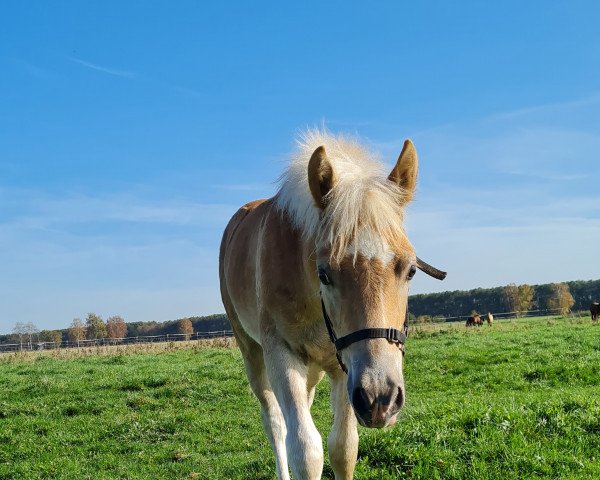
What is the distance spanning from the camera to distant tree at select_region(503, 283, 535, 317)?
7321 cm

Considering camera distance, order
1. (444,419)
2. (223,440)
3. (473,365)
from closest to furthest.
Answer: (444,419), (223,440), (473,365)

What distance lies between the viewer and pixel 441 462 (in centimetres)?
564

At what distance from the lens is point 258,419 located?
10.6 meters

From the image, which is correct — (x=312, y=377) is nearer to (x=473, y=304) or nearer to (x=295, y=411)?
(x=295, y=411)

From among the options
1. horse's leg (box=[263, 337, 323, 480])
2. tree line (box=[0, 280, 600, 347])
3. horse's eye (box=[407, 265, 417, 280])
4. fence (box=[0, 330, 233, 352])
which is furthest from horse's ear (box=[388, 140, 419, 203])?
tree line (box=[0, 280, 600, 347])

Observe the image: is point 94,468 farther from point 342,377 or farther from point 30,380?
point 30,380

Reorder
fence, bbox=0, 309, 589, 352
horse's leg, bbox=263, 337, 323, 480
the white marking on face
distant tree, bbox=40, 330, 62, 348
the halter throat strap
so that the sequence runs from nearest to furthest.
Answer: the halter throat strap → the white marking on face → horse's leg, bbox=263, 337, 323, 480 → fence, bbox=0, 309, 589, 352 → distant tree, bbox=40, 330, 62, 348

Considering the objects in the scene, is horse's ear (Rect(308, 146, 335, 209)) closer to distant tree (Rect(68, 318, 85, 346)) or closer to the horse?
the horse

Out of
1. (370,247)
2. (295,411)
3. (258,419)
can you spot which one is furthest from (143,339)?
(370,247)

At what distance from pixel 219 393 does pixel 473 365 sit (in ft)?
19.8

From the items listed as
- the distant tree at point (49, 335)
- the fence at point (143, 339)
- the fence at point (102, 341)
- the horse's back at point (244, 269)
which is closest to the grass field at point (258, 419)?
the horse's back at point (244, 269)

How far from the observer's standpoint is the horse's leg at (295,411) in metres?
3.76

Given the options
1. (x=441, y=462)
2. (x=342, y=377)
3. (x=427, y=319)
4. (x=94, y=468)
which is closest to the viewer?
(x=342, y=377)

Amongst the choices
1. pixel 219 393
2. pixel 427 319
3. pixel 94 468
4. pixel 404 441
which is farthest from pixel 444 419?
pixel 427 319
